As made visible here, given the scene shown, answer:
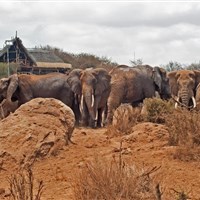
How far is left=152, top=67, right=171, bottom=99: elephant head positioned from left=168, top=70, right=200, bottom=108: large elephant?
248mm

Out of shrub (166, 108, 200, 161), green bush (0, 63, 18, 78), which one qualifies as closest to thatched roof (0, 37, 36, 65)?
green bush (0, 63, 18, 78)

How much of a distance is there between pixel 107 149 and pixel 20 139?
1.37 m

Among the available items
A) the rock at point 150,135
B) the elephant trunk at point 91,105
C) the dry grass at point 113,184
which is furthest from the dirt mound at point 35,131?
the elephant trunk at point 91,105

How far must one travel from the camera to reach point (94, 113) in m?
17.5

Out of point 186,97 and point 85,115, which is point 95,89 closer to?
point 85,115

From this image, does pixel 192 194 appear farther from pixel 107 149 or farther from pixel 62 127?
pixel 62 127

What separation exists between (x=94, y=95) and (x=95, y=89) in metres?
0.20

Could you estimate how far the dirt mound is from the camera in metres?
8.97

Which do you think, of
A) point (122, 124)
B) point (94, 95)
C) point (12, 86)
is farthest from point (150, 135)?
point (12, 86)

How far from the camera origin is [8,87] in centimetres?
1791

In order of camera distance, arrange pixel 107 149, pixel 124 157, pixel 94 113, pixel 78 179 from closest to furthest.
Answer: pixel 78 179, pixel 124 157, pixel 107 149, pixel 94 113

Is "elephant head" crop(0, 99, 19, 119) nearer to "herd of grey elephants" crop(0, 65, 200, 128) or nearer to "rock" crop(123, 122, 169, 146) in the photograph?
"herd of grey elephants" crop(0, 65, 200, 128)

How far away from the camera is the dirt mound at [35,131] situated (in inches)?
353

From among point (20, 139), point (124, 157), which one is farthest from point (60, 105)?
point (124, 157)
